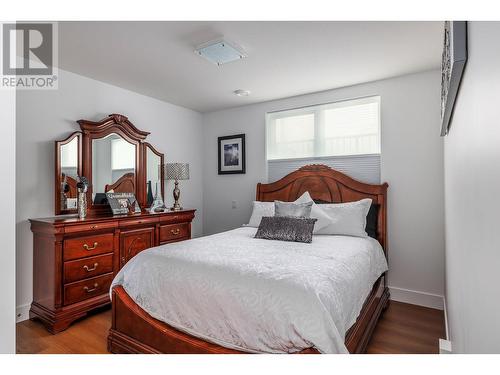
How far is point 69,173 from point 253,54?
2337mm

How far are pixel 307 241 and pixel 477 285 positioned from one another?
1852mm

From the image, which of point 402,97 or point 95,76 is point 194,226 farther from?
point 402,97

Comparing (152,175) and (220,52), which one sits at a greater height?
(220,52)

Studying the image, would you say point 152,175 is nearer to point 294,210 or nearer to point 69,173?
point 69,173

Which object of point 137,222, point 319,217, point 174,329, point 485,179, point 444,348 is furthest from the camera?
point 137,222

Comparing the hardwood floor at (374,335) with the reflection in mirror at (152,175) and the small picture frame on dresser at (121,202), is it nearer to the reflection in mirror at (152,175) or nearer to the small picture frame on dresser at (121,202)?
the small picture frame on dresser at (121,202)

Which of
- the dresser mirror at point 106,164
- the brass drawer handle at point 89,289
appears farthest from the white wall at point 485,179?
the dresser mirror at point 106,164

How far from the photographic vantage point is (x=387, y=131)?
11.1 feet

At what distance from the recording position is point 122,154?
144 inches

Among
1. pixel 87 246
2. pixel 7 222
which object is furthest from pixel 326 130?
pixel 7 222

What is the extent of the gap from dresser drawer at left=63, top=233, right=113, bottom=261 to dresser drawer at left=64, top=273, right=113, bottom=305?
0.26m

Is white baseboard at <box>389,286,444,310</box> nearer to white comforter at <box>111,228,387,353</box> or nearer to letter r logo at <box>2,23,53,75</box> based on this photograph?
white comforter at <box>111,228,387,353</box>

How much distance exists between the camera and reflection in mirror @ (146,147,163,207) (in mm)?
3976
